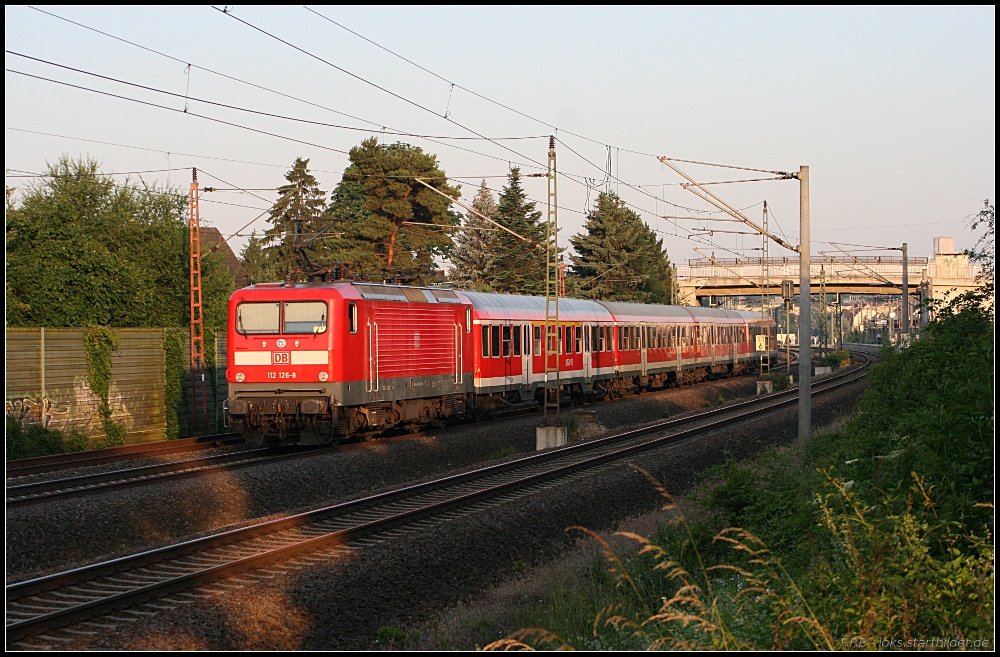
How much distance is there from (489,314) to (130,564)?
17383 millimetres

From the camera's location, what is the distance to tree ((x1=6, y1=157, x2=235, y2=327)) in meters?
26.1

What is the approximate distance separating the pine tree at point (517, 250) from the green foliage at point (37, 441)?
153 ft

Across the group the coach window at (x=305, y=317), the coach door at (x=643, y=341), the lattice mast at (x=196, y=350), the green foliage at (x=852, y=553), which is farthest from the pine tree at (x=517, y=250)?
the green foliage at (x=852, y=553)

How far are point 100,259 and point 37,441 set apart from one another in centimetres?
661

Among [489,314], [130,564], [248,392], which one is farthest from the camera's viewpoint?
[489,314]

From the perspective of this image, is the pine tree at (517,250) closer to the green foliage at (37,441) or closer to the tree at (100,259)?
the tree at (100,259)

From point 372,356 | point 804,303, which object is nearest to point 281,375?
point 372,356

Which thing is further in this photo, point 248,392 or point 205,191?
point 205,191

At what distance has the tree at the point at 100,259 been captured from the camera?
26062 mm

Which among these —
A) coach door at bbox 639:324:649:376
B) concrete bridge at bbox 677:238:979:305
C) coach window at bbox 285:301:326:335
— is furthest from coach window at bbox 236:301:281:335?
concrete bridge at bbox 677:238:979:305

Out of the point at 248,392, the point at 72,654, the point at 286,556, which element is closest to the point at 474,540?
the point at 286,556

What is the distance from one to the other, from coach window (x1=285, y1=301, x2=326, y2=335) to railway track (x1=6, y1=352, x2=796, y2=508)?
8.57 feet

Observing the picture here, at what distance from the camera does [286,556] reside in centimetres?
1147

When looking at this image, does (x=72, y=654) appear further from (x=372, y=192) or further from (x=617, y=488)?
(x=372, y=192)
